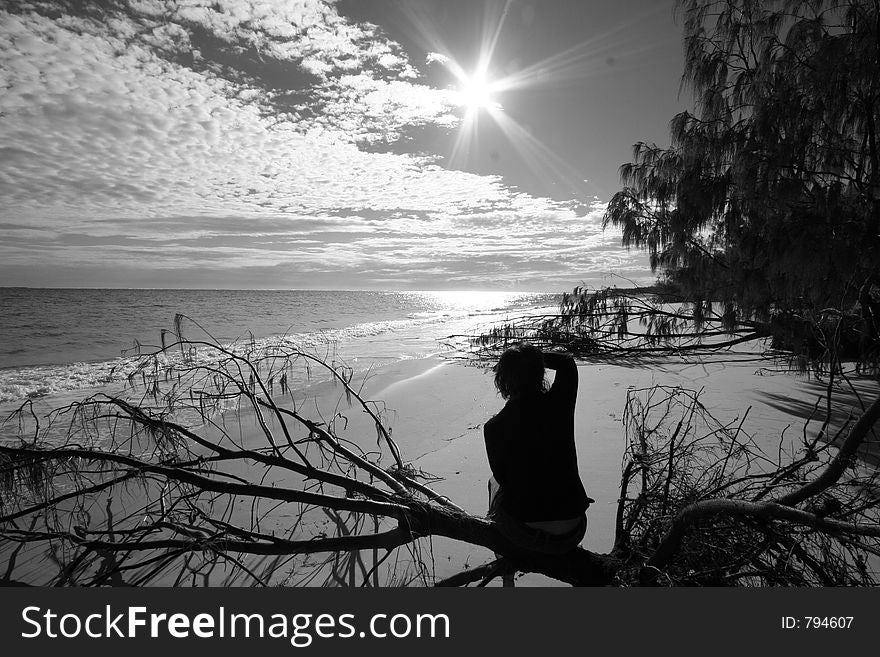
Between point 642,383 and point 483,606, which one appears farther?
point 642,383

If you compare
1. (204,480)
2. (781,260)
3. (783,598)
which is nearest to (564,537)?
(783,598)

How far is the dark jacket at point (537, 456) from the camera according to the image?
6.79ft

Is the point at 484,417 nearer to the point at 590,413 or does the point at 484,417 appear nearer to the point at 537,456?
the point at 590,413

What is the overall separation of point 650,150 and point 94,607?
9.63 metres

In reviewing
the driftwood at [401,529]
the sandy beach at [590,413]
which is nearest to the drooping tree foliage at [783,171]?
the sandy beach at [590,413]

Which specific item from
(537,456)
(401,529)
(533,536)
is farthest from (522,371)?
(401,529)

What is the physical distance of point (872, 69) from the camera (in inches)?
205

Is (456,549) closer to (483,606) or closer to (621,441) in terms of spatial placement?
(483,606)

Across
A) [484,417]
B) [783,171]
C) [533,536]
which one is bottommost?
[484,417]

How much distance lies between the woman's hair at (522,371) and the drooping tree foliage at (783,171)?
375 cm

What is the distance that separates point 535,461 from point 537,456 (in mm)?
27

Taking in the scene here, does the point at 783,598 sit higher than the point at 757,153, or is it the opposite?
the point at 757,153

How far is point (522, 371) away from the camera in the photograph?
210cm

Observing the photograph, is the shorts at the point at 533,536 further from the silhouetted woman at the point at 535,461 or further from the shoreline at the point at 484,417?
the shoreline at the point at 484,417
